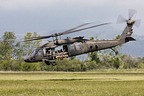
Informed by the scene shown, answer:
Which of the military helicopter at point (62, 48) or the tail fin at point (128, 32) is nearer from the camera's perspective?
the military helicopter at point (62, 48)

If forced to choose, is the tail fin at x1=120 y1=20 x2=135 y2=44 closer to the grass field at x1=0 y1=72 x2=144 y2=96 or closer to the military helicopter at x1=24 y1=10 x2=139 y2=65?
the military helicopter at x1=24 y1=10 x2=139 y2=65

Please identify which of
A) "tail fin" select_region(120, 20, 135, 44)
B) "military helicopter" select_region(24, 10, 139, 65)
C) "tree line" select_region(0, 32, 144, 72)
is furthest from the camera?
"tree line" select_region(0, 32, 144, 72)

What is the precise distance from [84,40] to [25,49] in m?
90.6

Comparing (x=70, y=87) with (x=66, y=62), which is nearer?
(x=70, y=87)

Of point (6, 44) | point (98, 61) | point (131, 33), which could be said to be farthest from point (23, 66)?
point (6, 44)

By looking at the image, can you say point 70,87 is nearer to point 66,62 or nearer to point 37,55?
point 37,55

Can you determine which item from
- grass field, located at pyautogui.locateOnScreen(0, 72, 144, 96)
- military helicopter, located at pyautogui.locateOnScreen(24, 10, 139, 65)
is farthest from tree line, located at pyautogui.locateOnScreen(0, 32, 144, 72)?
grass field, located at pyautogui.locateOnScreen(0, 72, 144, 96)

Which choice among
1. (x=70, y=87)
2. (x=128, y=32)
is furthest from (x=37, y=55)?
(x=70, y=87)

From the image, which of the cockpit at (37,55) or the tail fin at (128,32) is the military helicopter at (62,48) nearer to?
the cockpit at (37,55)

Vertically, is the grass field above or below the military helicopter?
below

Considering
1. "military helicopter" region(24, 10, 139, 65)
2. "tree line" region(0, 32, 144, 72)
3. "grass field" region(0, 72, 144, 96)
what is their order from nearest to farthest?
"grass field" region(0, 72, 144, 96) < "military helicopter" region(24, 10, 139, 65) < "tree line" region(0, 32, 144, 72)

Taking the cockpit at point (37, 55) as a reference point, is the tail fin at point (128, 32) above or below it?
above

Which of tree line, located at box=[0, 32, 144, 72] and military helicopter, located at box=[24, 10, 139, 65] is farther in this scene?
tree line, located at box=[0, 32, 144, 72]

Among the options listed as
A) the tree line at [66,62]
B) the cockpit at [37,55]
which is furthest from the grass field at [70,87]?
the tree line at [66,62]
